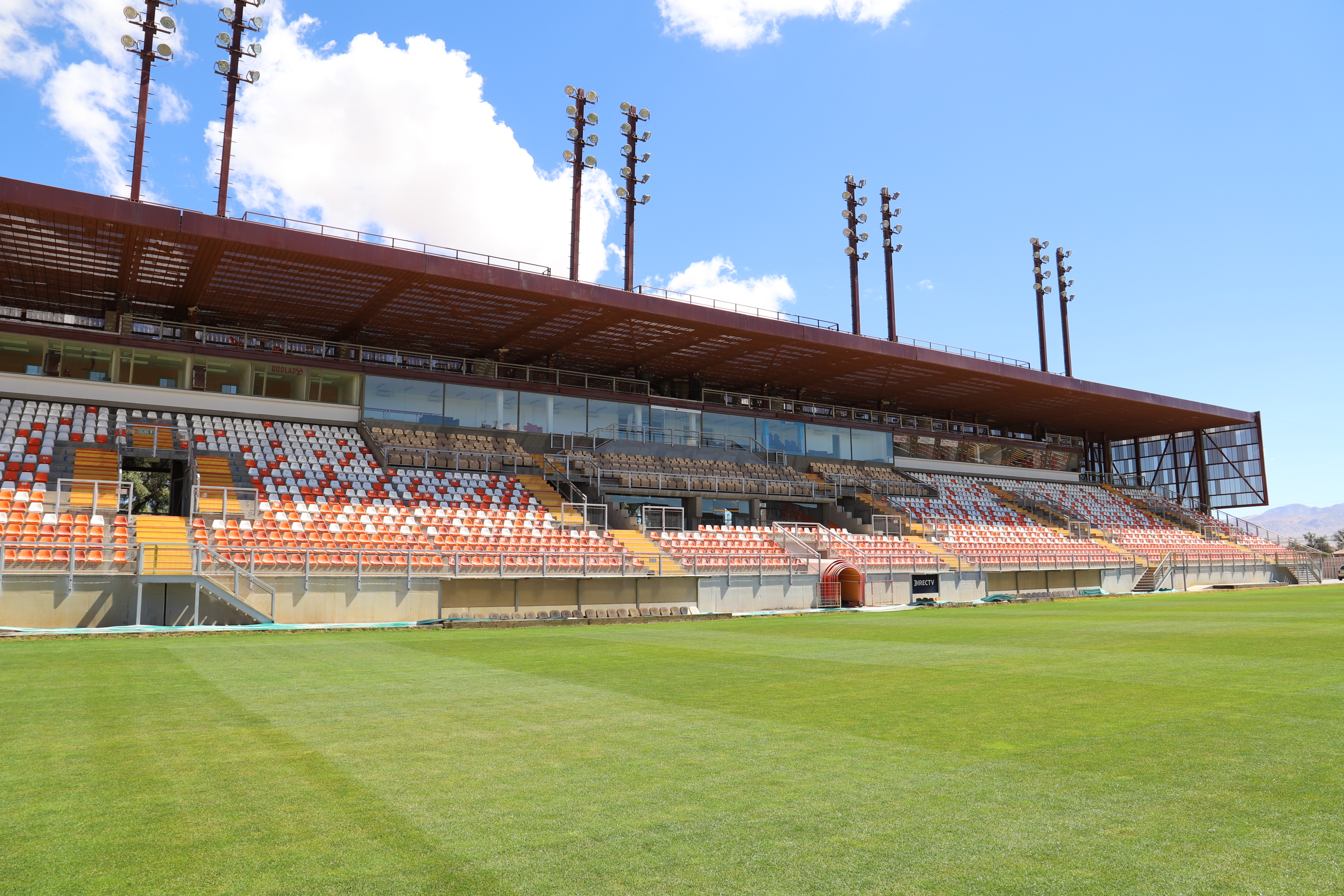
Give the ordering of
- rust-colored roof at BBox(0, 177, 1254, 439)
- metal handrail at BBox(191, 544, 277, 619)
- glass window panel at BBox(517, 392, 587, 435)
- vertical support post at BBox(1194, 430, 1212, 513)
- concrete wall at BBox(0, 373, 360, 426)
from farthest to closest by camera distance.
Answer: vertical support post at BBox(1194, 430, 1212, 513)
glass window panel at BBox(517, 392, 587, 435)
concrete wall at BBox(0, 373, 360, 426)
rust-colored roof at BBox(0, 177, 1254, 439)
metal handrail at BBox(191, 544, 277, 619)

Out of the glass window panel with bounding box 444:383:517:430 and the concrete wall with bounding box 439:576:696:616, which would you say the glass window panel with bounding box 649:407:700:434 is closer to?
the glass window panel with bounding box 444:383:517:430

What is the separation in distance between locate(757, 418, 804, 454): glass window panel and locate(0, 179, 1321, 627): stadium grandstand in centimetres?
19

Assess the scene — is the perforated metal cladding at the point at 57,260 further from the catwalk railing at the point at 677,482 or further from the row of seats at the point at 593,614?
the catwalk railing at the point at 677,482

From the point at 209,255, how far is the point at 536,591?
14913mm

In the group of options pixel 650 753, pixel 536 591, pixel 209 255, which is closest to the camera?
pixel 650 753

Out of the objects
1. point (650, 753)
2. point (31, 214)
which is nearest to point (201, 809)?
point (650, 753)

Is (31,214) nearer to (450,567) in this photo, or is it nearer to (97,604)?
(97,604)

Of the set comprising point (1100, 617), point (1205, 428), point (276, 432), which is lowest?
point (1100, 617)

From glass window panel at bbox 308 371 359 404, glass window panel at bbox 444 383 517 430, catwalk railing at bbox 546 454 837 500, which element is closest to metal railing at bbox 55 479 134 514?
glass window panel at bbox 308 371 359 404

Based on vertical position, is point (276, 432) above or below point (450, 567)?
above

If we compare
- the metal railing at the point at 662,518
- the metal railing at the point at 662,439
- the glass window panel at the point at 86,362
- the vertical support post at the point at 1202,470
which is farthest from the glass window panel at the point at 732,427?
the vertical support post at the point at 1202,470

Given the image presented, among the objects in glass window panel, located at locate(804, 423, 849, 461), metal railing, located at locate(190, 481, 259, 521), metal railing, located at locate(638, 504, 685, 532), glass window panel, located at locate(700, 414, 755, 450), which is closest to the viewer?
metal railing, located at locate(190, 481, 259, 521)

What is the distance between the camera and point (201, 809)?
16.8 ft

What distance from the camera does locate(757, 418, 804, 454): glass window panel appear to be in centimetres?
4559
